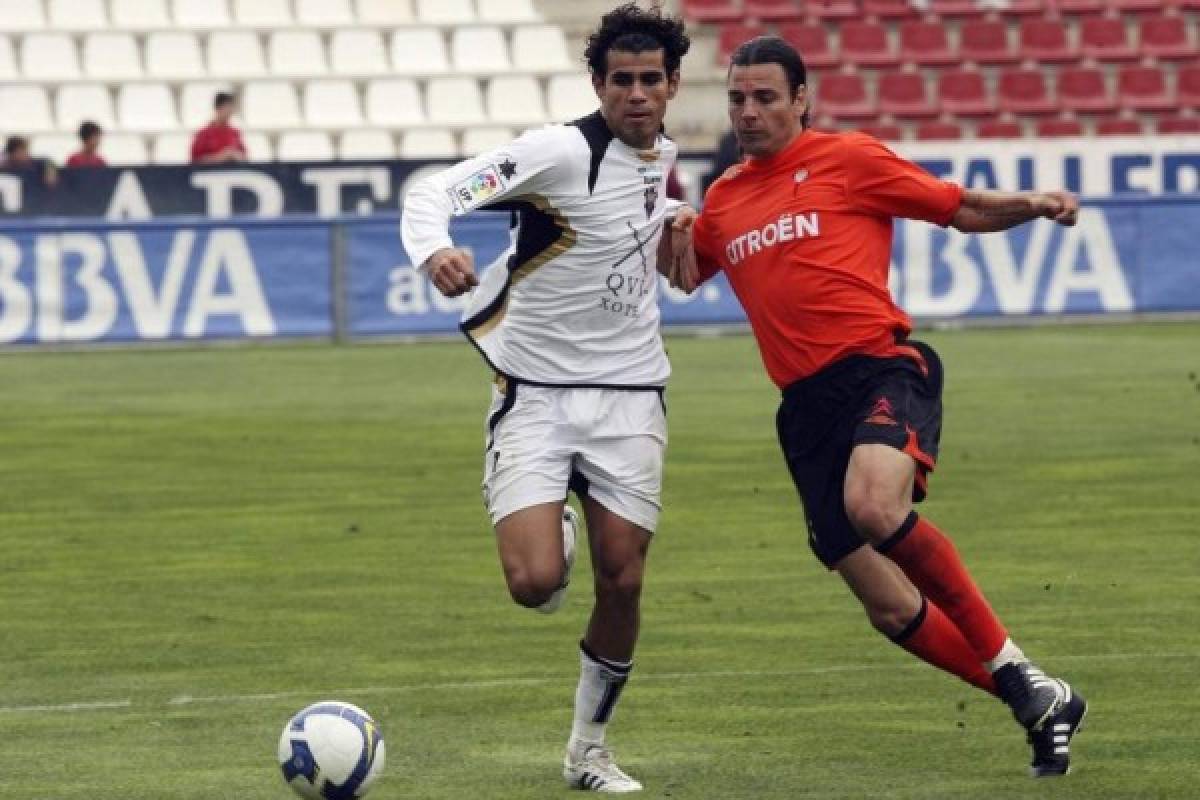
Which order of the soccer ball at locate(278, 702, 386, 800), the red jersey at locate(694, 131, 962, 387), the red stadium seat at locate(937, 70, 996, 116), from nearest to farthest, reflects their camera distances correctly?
the soccer ball at locate(278, 702, 386, 800), the red jersey at locate(694, 131, 962, 387), the red stadium seat at locate(937, 70, 996, 116)

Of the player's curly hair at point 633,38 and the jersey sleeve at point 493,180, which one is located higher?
the player's curly hair at point 633,38

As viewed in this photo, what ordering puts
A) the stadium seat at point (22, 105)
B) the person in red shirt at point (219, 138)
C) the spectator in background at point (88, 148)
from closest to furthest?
the spectator in background at point (88, 148), the person in red shirt at point (219, 138), the stadium seat at point (22, 105)

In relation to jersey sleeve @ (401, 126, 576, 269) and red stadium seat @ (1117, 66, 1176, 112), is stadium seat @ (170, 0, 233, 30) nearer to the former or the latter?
red stadium seat @ (1117, 66, 1176, 112)

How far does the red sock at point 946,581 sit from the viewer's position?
27.2 ft

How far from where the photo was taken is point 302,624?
11516 millimetres

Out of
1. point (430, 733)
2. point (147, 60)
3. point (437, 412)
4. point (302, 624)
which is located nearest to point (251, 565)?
point (302, 624)

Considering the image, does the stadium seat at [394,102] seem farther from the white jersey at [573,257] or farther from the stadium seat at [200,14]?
the white jersey at [573,257]

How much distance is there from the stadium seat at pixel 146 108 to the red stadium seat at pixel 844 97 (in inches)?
292

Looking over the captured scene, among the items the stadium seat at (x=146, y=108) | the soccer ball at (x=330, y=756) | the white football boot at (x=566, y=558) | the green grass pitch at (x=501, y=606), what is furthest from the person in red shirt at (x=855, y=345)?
the stadium seat at (x=146, y=108)

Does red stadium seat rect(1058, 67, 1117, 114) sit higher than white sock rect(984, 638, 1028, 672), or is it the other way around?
white sock rect(984, 638, 1028, 672)

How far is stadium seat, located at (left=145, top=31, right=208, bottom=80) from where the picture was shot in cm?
3228

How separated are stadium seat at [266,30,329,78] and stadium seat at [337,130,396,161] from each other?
122 centimetres

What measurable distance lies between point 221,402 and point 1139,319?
972 cm

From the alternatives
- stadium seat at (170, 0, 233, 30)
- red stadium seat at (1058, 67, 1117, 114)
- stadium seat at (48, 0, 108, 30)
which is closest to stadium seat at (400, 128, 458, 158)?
stadium seat at (170, 0, 233, 30)
